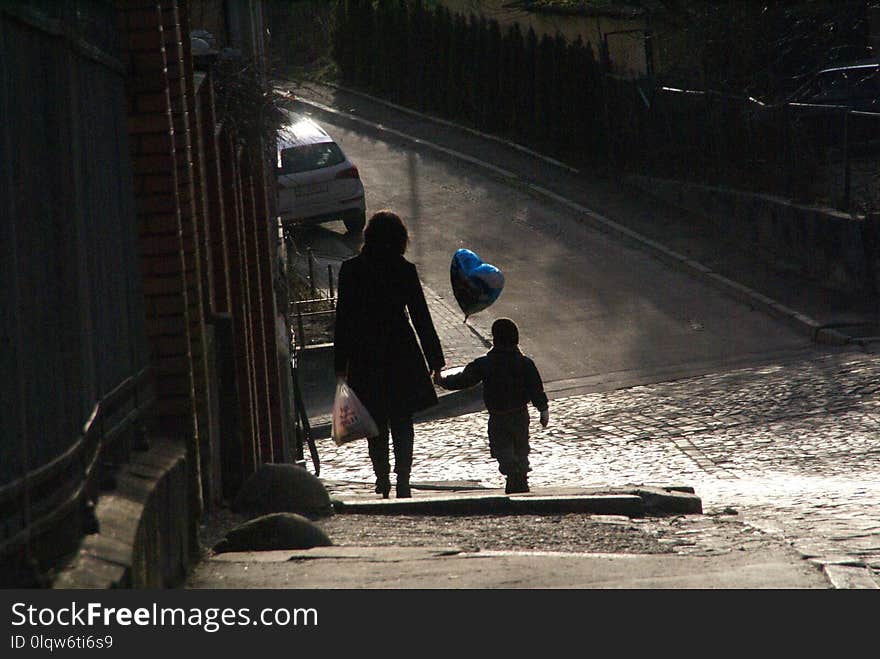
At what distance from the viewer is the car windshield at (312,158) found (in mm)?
21920

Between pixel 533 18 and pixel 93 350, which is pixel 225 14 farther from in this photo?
pixel 533 18

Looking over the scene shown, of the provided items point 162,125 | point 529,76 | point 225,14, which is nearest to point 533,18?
point 529,76

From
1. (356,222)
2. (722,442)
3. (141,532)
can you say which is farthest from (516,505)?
(356,222)

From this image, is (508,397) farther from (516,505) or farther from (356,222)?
(356,222)

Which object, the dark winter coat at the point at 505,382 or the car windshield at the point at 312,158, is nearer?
the dark winter coat at the point at 505,382

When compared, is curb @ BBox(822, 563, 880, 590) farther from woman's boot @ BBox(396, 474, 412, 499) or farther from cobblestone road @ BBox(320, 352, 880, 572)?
woman's boot @ BBox(396, 474, 412, 499)

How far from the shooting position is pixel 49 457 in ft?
11.9

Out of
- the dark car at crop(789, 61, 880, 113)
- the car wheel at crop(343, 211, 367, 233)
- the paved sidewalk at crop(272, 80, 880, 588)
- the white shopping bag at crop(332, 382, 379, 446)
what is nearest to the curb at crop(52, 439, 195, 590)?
the paved sidewalk at crop(272, 80, 880, 588)

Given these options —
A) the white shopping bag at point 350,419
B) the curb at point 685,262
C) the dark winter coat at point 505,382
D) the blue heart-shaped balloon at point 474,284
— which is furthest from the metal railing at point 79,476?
the curb at point 685,262

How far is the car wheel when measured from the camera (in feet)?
73.9

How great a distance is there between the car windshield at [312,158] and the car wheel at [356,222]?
36.8 inches

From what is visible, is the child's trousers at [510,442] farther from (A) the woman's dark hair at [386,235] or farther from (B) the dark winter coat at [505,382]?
(A) the woman's dark hair at [386,235]

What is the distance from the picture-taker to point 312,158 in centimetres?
2211

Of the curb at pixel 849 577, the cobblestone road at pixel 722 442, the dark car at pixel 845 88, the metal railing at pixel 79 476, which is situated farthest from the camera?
the dark car at pixel 845 88
